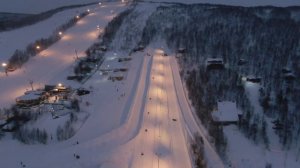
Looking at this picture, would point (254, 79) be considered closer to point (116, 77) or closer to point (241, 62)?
point (241, 62)

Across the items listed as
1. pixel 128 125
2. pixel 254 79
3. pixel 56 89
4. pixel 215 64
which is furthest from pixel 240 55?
pixel 128 125

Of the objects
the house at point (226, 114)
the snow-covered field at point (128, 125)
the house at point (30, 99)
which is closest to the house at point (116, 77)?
the snow-covered field at point (128, 125)

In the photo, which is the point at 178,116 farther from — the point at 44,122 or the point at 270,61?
the point at 270,61

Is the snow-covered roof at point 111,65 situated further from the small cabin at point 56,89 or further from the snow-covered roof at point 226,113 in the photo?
the snow-covered roof at point 226,113

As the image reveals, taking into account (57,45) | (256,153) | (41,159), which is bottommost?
(256,153)

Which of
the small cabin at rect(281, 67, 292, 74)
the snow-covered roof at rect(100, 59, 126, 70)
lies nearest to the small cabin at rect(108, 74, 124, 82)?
the snow-covered roof at rect(100, 59, 126, 70)

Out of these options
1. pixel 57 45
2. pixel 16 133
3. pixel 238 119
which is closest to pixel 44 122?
pixel 16 133
